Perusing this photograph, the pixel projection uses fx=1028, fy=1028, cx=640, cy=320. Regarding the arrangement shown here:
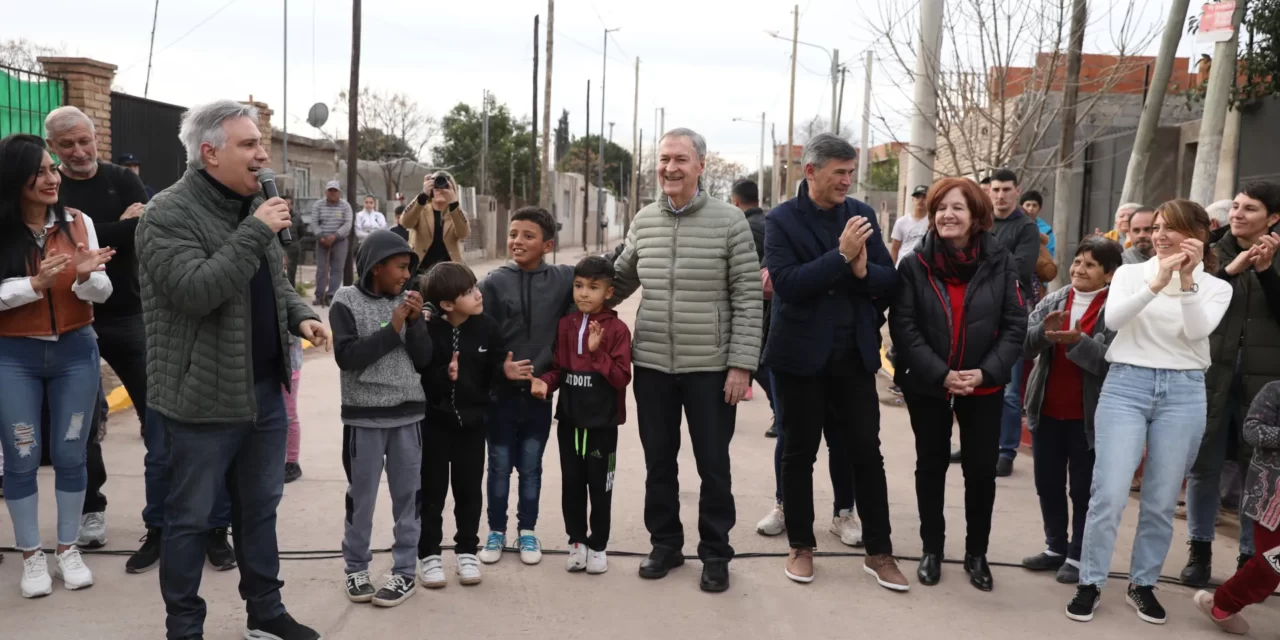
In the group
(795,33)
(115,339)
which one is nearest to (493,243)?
(795,33)

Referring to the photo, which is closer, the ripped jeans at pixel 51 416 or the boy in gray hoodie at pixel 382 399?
the boy in gray hoodie at pixel 382 399

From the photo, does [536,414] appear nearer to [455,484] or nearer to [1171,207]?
[455,484]

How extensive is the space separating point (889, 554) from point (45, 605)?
3.66 metres

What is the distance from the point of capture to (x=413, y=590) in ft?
14.6

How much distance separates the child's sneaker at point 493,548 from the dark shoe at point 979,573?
2.22 metres

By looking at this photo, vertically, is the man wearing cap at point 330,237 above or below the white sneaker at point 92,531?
above

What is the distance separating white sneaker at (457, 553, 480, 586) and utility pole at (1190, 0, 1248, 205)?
6735 millimetres

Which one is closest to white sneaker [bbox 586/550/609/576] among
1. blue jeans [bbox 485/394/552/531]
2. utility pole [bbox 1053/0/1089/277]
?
blue jeans [bbox 485/394/552/531]

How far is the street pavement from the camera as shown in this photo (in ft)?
13.6

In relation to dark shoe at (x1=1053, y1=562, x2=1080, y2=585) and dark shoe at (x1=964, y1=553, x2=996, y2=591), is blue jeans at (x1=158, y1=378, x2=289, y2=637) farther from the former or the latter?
dark shoe at (x1=1053, y1=562, x2=1080, y2=585)

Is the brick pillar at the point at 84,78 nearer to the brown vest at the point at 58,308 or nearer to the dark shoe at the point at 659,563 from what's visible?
the brown vest at the point at 58,308

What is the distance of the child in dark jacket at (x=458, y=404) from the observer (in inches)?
178

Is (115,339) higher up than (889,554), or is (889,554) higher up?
(115,339)

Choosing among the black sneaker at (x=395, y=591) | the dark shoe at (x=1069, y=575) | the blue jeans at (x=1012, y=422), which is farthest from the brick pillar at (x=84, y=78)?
the dark shoe at (x=1069, y=575)
